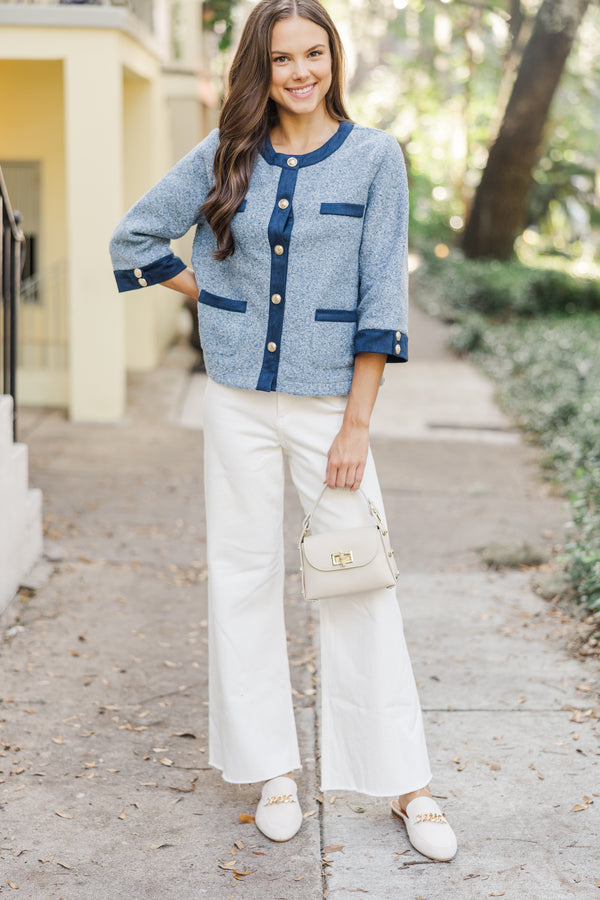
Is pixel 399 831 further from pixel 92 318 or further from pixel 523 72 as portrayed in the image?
pixel 523 72

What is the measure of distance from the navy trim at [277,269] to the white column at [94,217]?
5.78 m

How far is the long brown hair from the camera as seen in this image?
240 centimetres

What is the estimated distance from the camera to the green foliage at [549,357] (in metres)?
4.87

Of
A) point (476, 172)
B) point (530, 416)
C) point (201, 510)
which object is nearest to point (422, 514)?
point (201, 510)

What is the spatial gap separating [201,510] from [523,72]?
10.8 m

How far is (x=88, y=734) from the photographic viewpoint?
3.25 metres

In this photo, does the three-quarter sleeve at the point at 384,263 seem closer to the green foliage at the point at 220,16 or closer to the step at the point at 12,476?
the step at the point at 12,476

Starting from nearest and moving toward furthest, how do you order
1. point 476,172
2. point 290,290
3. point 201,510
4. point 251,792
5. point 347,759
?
point 290,290 < point 347,759 < point 251,792 < point 201,510 < point 476,172

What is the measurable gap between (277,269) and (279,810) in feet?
4.50

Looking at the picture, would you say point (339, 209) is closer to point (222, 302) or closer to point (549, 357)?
point (222, 302)

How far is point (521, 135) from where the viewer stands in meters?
14.9

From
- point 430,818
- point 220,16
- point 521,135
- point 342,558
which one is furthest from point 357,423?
point 521,135

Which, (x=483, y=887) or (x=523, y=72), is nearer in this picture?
(x=483, y=887)

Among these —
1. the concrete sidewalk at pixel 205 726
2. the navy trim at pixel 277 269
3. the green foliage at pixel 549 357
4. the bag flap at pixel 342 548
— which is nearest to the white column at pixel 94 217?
the concrete sidewalk at pixel 205 726
